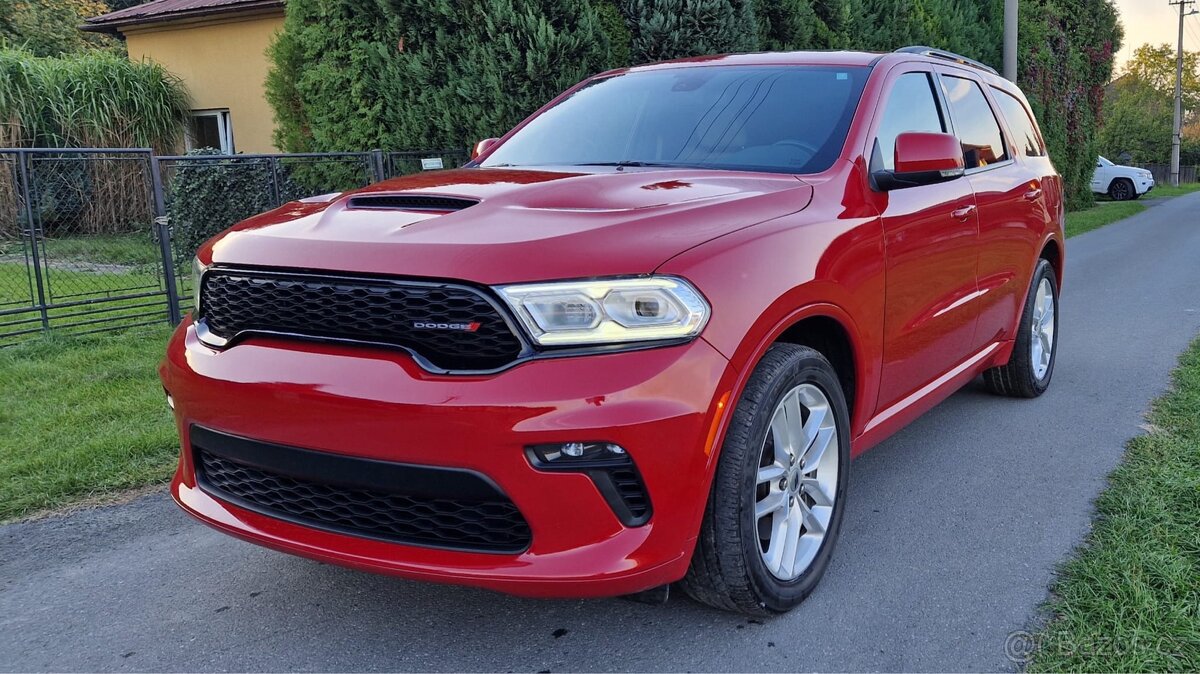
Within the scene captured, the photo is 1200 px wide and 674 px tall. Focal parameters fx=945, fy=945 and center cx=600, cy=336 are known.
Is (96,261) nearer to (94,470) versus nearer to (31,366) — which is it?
(31,366)

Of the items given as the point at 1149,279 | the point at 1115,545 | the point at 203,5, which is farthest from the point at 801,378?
the point at 203,5

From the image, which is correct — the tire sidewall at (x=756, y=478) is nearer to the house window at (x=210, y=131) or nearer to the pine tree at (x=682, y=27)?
the pine tree at (x=682, y=27)

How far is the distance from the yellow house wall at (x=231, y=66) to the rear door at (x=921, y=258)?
12.8 metres

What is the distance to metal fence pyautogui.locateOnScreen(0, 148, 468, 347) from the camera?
733 cm

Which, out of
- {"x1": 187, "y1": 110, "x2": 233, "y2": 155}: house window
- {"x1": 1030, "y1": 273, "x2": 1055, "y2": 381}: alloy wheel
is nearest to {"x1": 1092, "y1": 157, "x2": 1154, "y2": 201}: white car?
{"x1": 187, "y1": 110, "x2": 233, "y2": 155}: house window

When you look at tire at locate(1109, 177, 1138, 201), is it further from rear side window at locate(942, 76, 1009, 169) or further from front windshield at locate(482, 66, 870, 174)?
front windshield at locate(482, 66, 870, 174)

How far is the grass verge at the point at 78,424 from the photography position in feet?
13.3

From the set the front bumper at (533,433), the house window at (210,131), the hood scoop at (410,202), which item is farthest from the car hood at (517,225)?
the house window at (210,131)

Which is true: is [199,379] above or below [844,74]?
below

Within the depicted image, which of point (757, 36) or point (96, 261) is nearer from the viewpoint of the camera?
point (96, 261)

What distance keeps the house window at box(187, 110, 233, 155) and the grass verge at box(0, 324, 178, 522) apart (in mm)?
9423

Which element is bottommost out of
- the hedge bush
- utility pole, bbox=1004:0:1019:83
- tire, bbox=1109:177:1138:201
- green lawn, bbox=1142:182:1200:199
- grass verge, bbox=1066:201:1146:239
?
green lawn, bbox=1142:182:1200:199

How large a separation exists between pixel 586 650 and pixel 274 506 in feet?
3.18

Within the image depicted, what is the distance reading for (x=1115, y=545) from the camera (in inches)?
127
